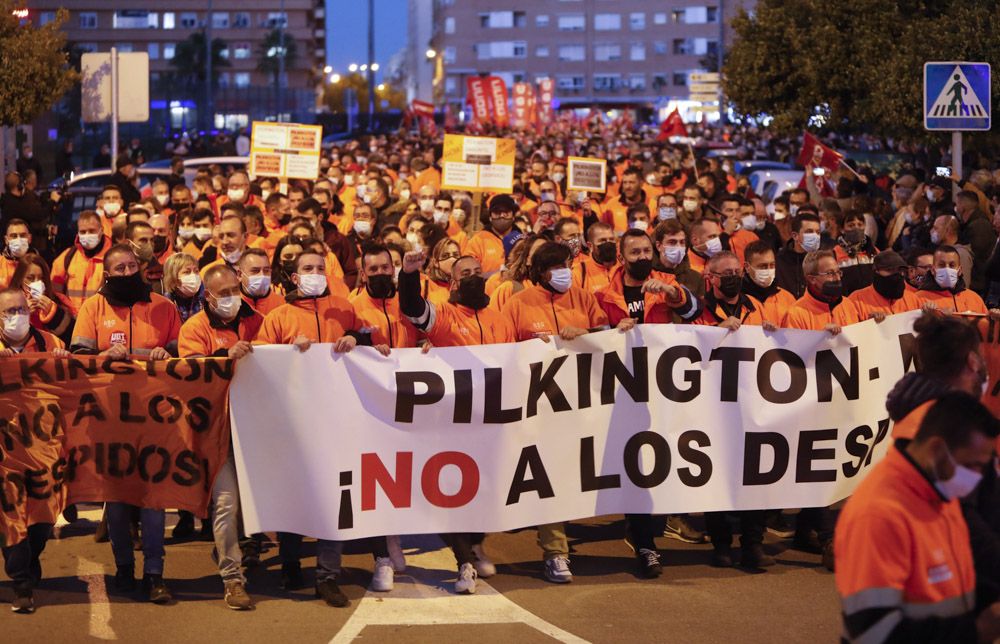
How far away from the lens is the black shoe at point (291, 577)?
324 inches

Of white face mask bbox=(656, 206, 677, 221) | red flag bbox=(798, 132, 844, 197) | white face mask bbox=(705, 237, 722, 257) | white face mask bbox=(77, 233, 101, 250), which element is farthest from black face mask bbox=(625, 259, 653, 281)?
red flag bbox=(798, 132, 844, 197)

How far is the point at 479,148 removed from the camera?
59.8ft

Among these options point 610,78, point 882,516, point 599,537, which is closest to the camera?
point 882,516

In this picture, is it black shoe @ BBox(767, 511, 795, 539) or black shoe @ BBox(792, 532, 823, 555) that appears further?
black shoe @ BBox(767, 511, 795, 539)

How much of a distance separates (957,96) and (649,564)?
725 cm

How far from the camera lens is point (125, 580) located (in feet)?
26.7

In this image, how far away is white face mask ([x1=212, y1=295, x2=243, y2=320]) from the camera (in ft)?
27.0

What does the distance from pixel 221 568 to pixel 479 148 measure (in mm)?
10947

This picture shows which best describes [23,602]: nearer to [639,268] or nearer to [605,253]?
[639,268]

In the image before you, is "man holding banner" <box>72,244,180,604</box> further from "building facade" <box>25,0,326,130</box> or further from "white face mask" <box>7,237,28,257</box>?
"building facade" <box>25,0,326,130</box>

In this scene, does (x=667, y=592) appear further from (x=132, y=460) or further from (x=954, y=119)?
(x=954, y=119)

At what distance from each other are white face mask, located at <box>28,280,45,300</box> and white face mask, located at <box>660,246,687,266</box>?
13.0 feet

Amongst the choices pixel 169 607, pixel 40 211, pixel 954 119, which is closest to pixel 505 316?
pixel 169 607

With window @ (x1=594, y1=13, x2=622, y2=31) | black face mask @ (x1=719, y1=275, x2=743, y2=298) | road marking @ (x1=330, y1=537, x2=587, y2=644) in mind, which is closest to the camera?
road marking @ (x1=330, y1=537, x2=587, y2=644)
